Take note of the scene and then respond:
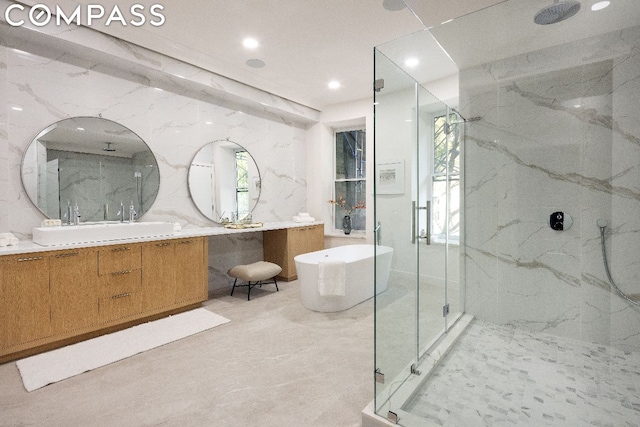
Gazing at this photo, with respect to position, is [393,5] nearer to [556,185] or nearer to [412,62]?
[412,62]

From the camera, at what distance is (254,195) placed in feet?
15.8

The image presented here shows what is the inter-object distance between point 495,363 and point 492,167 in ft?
5.44

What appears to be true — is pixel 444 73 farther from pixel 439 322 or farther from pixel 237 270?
pixel 237 270

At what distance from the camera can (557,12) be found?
2307 mm

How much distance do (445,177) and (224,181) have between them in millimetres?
2960

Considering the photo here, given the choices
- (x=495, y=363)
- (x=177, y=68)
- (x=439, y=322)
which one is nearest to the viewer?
(x=495, y=363)

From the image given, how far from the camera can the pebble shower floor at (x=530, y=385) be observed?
5.68 feet

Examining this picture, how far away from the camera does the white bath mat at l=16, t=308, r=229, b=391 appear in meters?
2.21

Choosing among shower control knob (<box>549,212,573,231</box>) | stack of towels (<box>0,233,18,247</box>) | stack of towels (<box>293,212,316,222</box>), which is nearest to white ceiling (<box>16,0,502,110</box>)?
shower control knob (<box>549,212,573,231</box>)

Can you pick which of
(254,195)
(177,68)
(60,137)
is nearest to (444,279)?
(254,195)

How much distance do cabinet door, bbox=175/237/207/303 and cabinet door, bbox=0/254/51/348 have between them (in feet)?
3.53

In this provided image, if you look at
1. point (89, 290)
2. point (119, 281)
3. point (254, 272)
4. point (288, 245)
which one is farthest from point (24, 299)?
point (288, 245)

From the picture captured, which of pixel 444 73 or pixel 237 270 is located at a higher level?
pixel 444 73

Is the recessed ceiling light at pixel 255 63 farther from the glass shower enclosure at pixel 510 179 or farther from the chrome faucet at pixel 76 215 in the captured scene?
the chrome faucet at pixel 76 215
